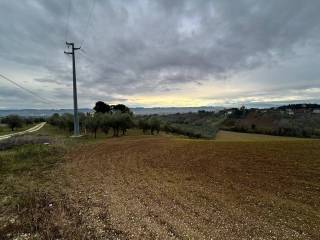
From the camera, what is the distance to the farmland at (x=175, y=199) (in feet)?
20.6

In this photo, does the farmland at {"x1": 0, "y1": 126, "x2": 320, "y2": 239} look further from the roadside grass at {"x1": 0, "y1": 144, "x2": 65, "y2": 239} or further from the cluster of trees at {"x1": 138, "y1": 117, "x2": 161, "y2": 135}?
the cluster of trees at {"x1": 138, "y1": 117, "x2": 161, "y2": 135}

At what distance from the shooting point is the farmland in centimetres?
627

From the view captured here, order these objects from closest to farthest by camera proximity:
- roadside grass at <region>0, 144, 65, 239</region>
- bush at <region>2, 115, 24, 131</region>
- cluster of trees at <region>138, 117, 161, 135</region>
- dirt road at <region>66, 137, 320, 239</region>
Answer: dirt road at <region>66, 137, 320, 239</region> → roadside grass at <region>0, 144, 65, 239</region> → cluster of trees at <region>138, 117, 161, 135</region> → bush at <region>2, 115, 24, 131</region>

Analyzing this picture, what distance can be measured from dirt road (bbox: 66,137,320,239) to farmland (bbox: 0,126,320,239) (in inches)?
1.1

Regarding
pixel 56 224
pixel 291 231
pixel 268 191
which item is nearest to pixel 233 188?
pixel 268 191

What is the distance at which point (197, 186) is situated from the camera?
10195 mm

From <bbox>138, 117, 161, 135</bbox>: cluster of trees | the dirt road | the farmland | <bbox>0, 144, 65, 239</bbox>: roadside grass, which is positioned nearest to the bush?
<bbox>138, 117, 161, 135</bbox>: cluster of trees

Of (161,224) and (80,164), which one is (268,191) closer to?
(161,224)

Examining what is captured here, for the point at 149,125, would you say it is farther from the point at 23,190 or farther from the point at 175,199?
the point at 175,199

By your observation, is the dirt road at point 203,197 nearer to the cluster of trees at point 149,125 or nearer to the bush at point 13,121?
the cluster of trees at point 149,125

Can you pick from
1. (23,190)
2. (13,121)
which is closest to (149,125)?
(13,121)

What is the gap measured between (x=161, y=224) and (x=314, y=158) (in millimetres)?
12130

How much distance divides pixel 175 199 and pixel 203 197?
1.10 meters

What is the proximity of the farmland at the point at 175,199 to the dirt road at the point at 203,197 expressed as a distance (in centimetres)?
3
